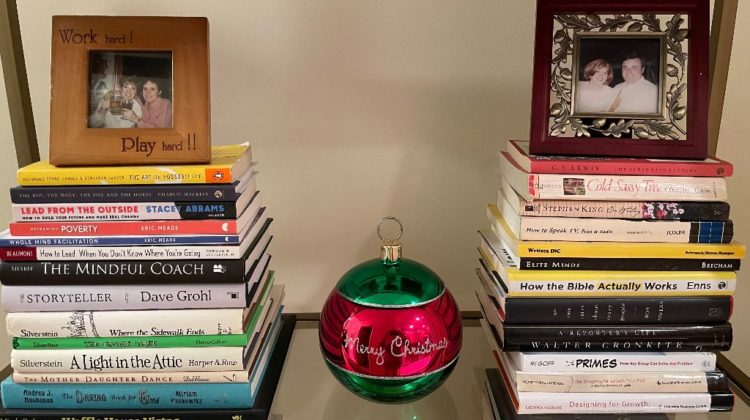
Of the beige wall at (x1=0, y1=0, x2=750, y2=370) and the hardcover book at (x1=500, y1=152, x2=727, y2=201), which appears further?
the beige wall at (x1=0, y1=0, x2=750, y2=370)

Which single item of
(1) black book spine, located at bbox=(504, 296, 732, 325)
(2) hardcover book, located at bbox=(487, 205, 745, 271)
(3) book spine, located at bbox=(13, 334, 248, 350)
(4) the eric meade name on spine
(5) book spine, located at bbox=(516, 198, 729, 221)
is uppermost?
(5) book spine, located at bbox=(516, 198, 729, 221)

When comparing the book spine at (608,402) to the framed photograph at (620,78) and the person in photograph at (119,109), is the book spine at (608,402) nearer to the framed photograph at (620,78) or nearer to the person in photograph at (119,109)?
the framed photograph at (620,78)

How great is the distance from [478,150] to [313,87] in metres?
0.24

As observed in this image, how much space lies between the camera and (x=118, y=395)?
71cm

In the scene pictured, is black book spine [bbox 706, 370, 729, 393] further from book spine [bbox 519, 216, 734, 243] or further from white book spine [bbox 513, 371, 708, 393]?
book spine [bbox 519, 216, 734, 243]

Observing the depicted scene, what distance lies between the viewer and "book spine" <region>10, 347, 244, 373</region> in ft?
2.30

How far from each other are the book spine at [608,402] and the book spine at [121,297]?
32 centimetres

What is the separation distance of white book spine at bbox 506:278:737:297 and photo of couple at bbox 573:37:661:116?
18 centimetres

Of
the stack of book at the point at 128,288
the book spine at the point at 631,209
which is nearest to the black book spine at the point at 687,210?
the book spine at the point at 631,209

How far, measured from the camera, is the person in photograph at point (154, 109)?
71 centimetres

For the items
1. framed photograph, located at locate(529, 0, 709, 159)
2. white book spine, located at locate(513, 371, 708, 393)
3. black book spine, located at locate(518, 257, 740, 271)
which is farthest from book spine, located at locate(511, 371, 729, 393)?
framed photograph, located at locate(529, 0, 709, 159)

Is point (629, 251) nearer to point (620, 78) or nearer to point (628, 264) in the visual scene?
point (628, 264)

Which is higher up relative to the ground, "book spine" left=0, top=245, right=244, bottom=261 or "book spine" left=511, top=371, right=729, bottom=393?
"book spine" left=0, top=245, right=244, bottom=261

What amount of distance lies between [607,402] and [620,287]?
0.12 metres
